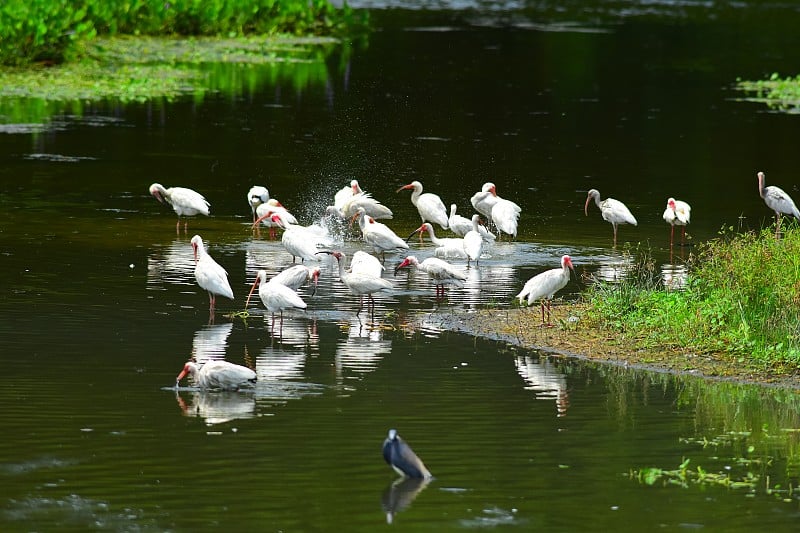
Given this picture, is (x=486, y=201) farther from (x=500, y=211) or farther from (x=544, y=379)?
(x=544, y=379)

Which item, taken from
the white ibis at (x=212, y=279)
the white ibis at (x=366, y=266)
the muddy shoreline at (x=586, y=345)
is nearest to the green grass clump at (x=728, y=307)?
the muddy shoreline at (x=586, y=345)

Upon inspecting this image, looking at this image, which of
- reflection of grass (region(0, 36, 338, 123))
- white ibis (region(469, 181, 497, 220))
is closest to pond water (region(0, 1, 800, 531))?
white ibis (region(469, 181, 497, 220))

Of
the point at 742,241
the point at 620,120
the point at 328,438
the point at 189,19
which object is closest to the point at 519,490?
the point at 328,438

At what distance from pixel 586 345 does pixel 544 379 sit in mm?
1303

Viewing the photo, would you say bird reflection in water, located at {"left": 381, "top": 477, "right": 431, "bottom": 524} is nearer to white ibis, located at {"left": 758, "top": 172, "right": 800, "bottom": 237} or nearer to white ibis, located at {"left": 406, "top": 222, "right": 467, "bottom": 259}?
white ibis, located at {"left": 406, "top": 222, "right": 467, "bottom": 259}

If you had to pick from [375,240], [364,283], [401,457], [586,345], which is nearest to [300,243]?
[375,240]

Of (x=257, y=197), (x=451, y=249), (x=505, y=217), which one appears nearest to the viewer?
(x=451, y=249)

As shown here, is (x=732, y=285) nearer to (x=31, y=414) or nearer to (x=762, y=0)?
(x=31, y=414)

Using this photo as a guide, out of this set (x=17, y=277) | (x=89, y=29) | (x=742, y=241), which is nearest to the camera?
(x=742, y=241)

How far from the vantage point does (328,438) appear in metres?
10.8

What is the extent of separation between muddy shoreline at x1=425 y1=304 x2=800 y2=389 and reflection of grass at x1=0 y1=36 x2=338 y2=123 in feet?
56.3

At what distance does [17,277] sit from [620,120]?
20072mm

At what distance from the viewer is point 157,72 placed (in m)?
37.8

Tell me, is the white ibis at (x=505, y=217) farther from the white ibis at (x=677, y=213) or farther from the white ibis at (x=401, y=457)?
the white ibis at (x=401, y=457)
